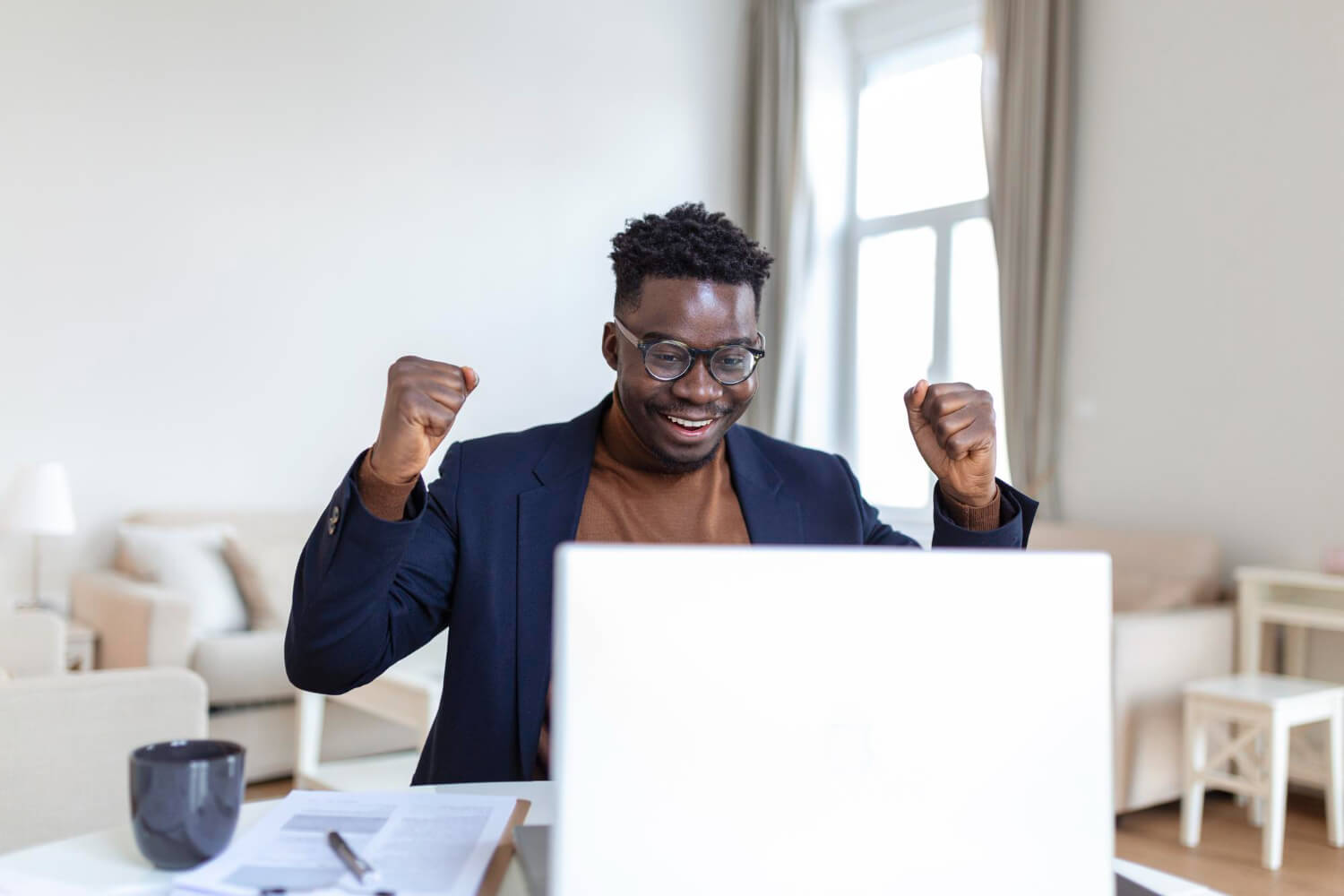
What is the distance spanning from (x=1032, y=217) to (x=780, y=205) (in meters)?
1.52

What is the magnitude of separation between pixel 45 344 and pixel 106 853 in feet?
12.1

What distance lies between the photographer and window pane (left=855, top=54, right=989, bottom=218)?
5.16 meters

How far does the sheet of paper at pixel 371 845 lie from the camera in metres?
0.73

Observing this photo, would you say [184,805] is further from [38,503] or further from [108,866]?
[38,503]

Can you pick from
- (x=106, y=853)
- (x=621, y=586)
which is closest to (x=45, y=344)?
(x=106, y=853)

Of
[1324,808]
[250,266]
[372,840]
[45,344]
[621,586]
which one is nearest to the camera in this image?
[621,586]

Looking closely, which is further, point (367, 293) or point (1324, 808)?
point (367, 293)

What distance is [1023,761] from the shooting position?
608 millimetres

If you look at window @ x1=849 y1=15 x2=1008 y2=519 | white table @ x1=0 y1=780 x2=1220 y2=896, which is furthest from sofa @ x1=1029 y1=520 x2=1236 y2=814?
white table @ x1=0 y1=780 x2=1220 y2=896

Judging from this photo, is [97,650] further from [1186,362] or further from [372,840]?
[1186,362]

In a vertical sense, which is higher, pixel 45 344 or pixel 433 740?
pixel 45 344

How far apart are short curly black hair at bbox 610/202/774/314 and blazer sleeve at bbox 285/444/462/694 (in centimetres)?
31

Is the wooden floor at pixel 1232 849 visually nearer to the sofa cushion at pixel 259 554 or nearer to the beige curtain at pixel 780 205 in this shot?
the sofa cushion at pixel 259 554

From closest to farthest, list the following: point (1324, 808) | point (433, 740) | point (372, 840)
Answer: point (372, 840), point (433, 740), point (1324, 808)
